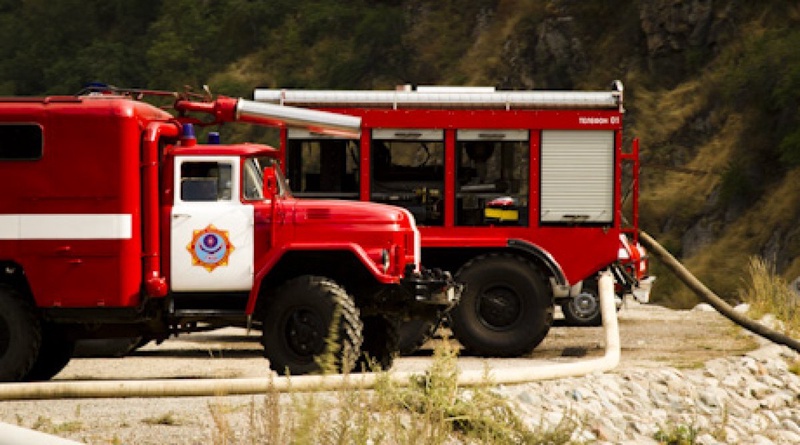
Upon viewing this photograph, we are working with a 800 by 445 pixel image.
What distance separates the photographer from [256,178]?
53.7 ft

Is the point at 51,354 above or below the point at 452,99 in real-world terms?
below

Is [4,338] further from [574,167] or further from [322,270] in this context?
[574,167]

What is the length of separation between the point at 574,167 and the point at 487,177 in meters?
1.04

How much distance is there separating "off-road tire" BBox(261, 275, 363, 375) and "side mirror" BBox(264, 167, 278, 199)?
0.86 metres

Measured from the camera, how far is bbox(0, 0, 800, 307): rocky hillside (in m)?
44.8

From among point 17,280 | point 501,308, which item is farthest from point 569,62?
point 17,280

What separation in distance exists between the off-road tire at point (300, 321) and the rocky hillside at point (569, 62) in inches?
776

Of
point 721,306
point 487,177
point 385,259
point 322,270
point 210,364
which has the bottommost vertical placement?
point 210,364

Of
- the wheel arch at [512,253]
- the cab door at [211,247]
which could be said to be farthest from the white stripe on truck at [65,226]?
the wheel arch at [512,253]

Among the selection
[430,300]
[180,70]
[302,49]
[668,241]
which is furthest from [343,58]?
[430,300]

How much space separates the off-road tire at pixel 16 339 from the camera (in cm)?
1583

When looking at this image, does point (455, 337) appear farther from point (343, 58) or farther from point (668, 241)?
point (343, 58)

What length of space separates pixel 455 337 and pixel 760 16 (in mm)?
34048

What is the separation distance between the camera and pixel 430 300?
1641 cm
